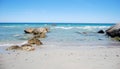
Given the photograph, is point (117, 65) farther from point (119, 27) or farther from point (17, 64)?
point (119, 27)

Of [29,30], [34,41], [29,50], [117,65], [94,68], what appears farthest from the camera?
[29,30]

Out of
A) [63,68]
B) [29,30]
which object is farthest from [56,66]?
[29,30]

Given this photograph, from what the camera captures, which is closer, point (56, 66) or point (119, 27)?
point (56, 66)

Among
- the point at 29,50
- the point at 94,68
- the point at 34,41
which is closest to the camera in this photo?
the point at 94,68

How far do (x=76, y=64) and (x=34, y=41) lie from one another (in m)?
6.79

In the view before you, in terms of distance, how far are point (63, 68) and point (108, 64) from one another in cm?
160

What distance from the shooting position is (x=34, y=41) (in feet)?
42.4

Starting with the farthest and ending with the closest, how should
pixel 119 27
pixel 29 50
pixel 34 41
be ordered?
pixel 119 27 < pixel 34 41 < pixel 29 50

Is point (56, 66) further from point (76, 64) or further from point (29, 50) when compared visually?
point (29, 50)

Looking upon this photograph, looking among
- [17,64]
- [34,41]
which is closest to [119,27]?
[34,41]

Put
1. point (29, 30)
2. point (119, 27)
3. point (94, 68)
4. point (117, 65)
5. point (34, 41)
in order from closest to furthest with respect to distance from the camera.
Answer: point (94, 68) < point (117, 65) < point (34, 41) < point (119, 27) < point (29, 30)

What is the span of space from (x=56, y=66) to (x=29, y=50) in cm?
376

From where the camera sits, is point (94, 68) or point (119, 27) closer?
point (94, 68)

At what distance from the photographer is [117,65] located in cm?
643
